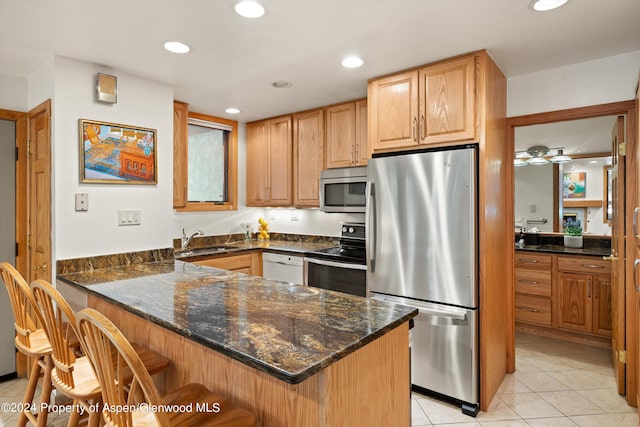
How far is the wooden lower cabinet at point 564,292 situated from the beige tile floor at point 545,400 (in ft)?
1.27

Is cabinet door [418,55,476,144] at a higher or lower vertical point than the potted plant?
higher

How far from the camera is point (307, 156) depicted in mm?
3879

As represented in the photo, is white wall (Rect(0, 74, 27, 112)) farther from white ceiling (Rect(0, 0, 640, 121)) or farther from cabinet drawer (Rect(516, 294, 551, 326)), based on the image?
cabinet drawer (Rect(516, 294, 551, 326))

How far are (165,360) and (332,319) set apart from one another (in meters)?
0.79

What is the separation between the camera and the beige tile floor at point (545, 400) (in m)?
2.29

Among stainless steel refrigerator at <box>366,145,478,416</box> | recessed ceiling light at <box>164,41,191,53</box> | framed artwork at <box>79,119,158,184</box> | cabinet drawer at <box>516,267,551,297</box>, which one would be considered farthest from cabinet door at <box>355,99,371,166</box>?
cabinet drawer at <box>516,267,551,297</box>

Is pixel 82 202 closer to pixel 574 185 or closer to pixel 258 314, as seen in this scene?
pixel 258 314

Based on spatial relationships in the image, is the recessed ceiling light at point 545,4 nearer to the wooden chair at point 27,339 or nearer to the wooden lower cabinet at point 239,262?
the wooden chair at point 27,339

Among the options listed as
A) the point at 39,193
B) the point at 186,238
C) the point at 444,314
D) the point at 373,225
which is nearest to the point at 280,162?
the point at 186,238

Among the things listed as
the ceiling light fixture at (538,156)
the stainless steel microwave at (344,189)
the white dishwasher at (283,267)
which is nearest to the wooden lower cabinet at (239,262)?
the white dishwasher at (283,267)

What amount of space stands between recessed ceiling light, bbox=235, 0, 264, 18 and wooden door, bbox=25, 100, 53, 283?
1.53m

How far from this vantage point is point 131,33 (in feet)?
6.91

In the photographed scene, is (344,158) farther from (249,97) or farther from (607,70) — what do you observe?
(607,70)

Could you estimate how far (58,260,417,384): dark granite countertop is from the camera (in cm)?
111
